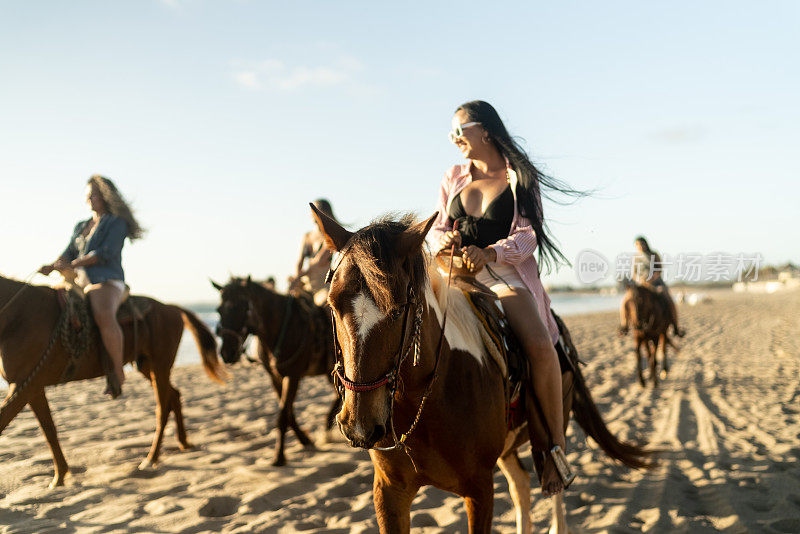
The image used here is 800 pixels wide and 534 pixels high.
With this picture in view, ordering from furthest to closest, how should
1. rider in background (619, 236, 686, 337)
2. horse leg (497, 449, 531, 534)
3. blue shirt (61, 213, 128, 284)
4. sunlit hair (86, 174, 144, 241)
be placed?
rider in background (619, 236, 686, 337)
sunlit hair (86, 174, 144, 241)
blue shirt (61, 213, 128, 284)
horse leg (497, 449, 531, 534)

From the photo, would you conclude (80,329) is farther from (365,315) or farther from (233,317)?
(365,315)

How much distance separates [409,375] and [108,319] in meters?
4.28

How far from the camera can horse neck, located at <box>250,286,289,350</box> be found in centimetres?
574

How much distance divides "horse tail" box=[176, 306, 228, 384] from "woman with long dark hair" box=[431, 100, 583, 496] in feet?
15.0

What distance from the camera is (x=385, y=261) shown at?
1.60 metres

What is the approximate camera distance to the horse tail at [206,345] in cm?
639

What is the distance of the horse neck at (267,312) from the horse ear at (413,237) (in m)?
4.37

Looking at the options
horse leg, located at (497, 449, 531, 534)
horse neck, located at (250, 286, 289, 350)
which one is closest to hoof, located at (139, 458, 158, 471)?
horse neck, located at (250, 286, 289, 350)

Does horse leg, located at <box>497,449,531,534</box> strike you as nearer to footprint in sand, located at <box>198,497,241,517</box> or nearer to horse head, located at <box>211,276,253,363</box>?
footprint in sand, located at <box>198,497,241,517</box>

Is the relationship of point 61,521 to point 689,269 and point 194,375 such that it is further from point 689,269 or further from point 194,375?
point 689,269

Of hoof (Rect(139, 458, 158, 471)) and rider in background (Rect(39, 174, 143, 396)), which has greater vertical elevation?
rider in background (Rect(39, 174, 143, 396))

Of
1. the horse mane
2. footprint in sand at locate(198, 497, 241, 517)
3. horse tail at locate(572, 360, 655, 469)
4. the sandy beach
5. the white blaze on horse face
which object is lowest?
the sandy beach

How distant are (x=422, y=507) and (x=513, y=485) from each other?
2.94ft

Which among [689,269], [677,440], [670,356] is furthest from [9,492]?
[689,269]
